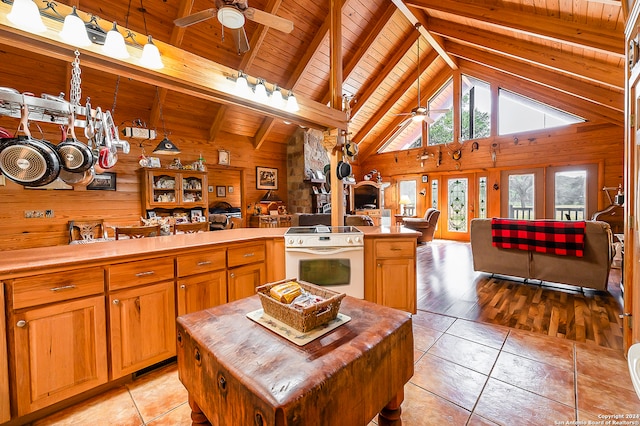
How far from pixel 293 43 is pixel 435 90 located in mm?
4927

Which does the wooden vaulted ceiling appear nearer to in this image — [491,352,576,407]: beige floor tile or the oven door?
the oven door

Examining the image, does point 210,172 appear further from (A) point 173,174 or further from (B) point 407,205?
(B) point 407,205

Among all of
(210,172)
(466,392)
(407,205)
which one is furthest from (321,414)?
(407,205)

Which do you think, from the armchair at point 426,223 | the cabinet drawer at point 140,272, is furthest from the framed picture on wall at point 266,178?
the cabinet drawer at point 140,272

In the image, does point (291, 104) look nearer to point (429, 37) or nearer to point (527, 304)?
point (527, 304)

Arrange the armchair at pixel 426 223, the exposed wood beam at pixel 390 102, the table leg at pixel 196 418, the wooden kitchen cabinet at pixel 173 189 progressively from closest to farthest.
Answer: the table leg at pixel 196 418 < the wooden kitchen cabinet at pixel 173 189 < the armchair at pixel 426 223 < the exposed wood beam at pixel 390 102

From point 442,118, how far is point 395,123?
4.45 feet

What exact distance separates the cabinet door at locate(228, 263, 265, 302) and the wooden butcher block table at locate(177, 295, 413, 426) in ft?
3.56

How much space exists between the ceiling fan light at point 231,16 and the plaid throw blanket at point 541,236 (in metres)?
A: 3.80

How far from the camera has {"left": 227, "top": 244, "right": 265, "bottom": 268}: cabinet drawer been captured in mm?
2354

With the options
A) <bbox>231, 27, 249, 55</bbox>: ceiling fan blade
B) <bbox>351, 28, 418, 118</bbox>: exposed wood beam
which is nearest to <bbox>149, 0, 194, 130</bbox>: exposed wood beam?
<bbox>231, 27, 249, 55</bbox>: ceiling fan blade

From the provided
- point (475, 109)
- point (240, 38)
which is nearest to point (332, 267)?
point (240, 38)

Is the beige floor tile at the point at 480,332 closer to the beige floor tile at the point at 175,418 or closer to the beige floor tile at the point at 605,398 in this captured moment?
the beige floor tile at the point at 605,398

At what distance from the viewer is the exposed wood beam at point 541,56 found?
3.69 meters
